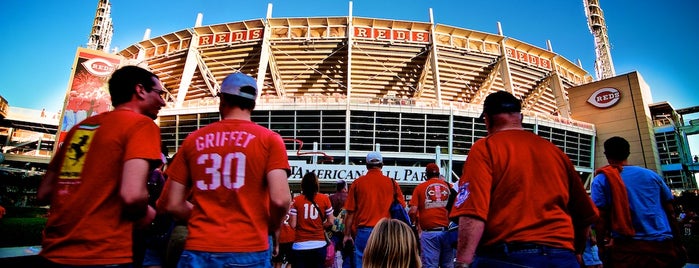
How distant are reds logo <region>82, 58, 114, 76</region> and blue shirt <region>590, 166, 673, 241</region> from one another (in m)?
38.3

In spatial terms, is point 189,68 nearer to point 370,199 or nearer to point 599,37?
point 370,199

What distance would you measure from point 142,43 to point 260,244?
39.2 metres

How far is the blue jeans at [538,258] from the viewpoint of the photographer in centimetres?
180

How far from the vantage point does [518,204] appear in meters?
1.92

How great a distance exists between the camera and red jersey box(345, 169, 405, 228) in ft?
16.4

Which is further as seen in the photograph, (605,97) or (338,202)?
(605,97)

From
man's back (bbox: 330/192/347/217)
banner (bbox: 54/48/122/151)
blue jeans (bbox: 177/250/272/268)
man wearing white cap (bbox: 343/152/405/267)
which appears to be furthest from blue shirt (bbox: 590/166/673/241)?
banner (bbox: 54/48/122/151)

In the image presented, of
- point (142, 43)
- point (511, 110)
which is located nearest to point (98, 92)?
point (142, 43)

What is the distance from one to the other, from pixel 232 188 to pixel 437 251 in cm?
411

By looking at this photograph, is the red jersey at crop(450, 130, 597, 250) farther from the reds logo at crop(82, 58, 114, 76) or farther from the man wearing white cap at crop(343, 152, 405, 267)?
the reds logo at crop(82, 58, 114, 76)

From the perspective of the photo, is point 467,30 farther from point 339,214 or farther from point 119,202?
point 119,202

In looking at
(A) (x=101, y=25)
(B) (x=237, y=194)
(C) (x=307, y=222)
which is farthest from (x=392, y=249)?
(A) (x=101, y=25)

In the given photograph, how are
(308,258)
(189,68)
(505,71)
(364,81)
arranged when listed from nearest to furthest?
(308,258) < (189,68) < (505,71) < (364,81)

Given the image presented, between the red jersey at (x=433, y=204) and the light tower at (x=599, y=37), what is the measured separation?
56.3 metres
